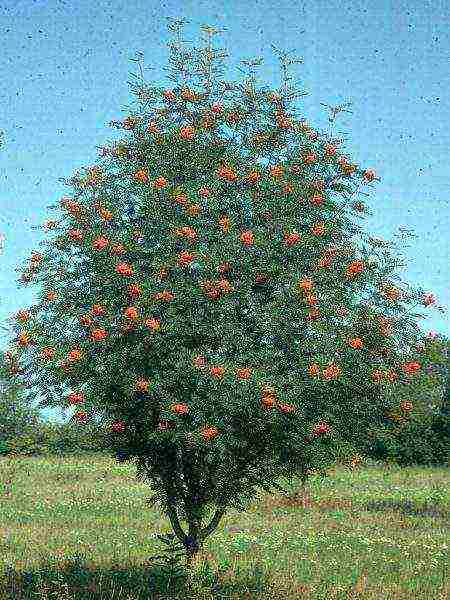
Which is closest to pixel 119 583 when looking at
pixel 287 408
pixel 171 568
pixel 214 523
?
pixel 171 568

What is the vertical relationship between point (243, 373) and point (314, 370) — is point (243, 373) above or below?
below

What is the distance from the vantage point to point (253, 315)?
9953mm

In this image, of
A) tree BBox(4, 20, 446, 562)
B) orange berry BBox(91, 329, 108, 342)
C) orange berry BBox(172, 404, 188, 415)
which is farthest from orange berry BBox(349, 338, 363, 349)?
orange berry BBox(91, 329, 108, 342)

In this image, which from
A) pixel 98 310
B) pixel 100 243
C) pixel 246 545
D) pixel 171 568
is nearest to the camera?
pixel 98 310

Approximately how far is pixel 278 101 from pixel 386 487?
21.8 metres

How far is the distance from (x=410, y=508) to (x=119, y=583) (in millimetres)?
14197

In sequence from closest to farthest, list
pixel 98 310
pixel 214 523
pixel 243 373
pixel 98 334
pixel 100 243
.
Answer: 1. pixel 243 373
2. pixel 98 334
3. pixel 98 310
4. pixel 100 243
5. pixel 214 523

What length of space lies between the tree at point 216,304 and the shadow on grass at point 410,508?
43.9ft

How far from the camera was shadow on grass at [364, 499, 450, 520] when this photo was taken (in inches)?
941

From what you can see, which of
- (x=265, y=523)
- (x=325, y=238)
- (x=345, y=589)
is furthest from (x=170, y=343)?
(x=265, y=523)

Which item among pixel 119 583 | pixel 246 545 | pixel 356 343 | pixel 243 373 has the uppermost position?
pixel 356 343

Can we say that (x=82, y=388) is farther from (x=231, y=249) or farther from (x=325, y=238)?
(x=325, y=238)

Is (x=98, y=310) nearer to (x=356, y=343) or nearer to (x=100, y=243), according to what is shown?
(x=100, y=243)

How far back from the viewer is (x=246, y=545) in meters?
17.0
